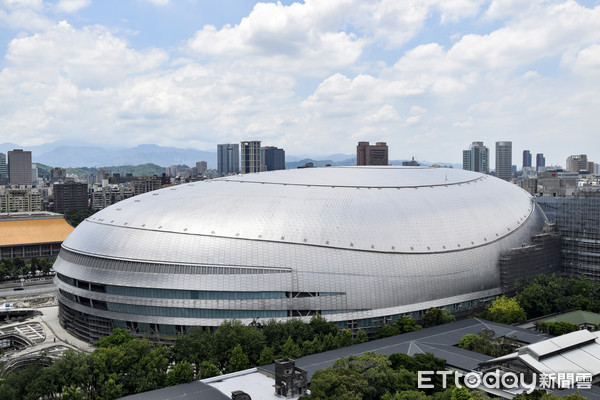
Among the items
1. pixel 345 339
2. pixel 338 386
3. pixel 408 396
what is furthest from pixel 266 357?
pixel 408 396

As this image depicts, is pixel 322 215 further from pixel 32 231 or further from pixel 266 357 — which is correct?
pixel 32 231

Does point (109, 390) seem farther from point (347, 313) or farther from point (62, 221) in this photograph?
point (62, 221)

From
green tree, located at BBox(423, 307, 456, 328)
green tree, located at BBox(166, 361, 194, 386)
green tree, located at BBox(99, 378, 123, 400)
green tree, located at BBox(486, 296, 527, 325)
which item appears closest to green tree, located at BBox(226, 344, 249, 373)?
green tree, located at BBox(166, 361, 194, 386)

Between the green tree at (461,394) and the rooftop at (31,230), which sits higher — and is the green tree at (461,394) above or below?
below

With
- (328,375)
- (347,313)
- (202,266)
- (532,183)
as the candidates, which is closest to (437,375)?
(328,375)

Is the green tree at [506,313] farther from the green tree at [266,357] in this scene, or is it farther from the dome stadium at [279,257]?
the green tree at [266,357]

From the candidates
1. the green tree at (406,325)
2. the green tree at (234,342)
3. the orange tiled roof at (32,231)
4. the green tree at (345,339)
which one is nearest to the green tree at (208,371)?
the green tree at (234,342)
